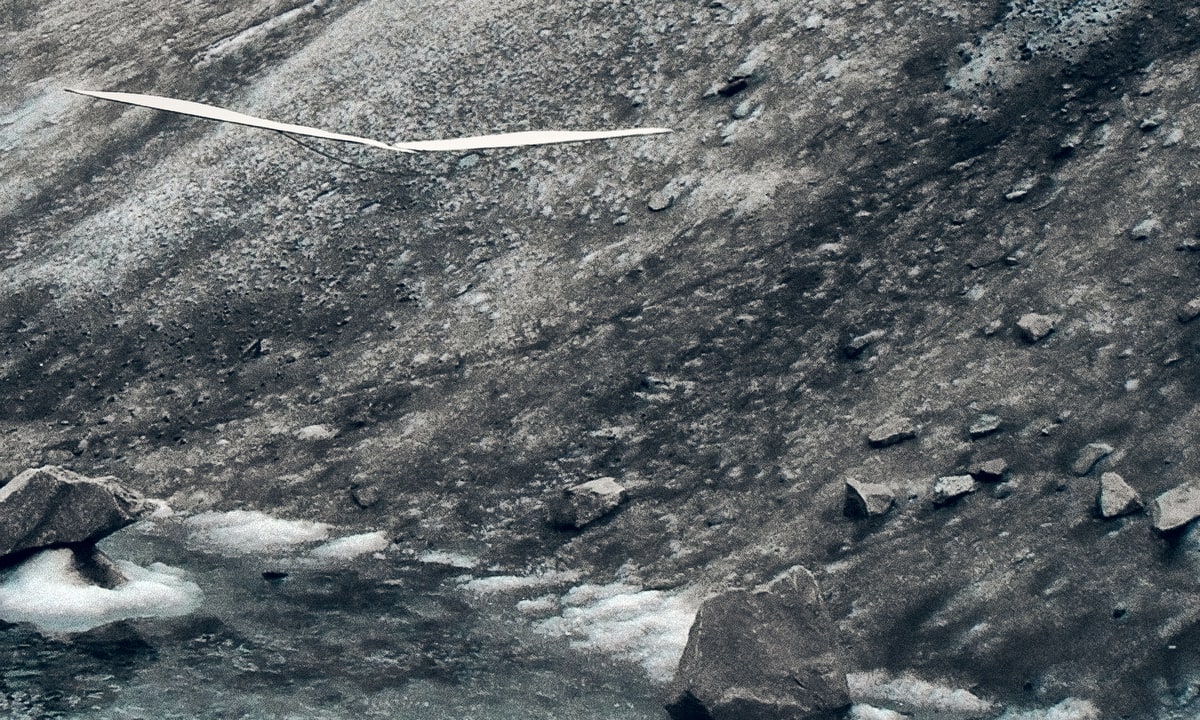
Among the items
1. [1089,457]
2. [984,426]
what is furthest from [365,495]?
[1089,457]

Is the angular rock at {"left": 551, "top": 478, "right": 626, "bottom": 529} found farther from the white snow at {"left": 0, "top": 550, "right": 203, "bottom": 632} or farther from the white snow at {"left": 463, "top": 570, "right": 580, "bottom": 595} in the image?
the white snow at {"left": 0, "top": 550, "right": 203, "bottom": 632}

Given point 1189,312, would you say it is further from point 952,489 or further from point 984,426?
point 952,489

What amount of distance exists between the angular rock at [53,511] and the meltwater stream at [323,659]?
0.91 metres

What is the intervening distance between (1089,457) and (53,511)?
41.6 feet

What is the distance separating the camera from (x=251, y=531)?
17.5m

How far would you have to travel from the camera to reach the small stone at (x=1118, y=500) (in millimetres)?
14195

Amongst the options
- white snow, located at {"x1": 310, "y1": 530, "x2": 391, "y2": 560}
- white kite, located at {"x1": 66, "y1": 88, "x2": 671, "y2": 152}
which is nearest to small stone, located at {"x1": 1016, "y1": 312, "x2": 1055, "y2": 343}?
white kite, located at {"x1": 66, "y1": 88, "x2": 671, "y2": 152}

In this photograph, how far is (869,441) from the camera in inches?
640

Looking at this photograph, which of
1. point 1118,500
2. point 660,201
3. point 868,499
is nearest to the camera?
point 1118,500

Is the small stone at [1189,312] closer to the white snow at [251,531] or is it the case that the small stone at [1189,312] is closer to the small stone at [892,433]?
the small stone at [892,433]

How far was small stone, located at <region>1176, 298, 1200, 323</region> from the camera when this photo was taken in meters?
15.6

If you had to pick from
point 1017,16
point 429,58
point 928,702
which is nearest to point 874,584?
point 928,702

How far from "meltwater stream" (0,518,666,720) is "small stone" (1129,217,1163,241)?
8.64 meters

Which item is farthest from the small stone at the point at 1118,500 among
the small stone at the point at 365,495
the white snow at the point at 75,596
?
the white snow at the point at 75,596
